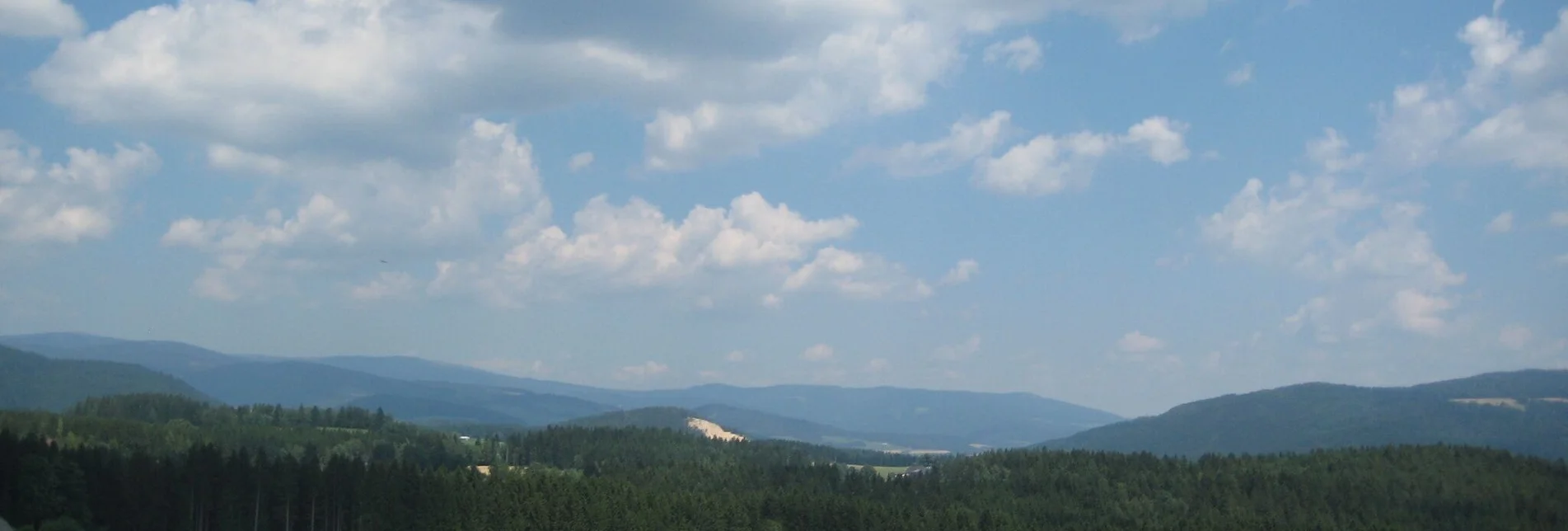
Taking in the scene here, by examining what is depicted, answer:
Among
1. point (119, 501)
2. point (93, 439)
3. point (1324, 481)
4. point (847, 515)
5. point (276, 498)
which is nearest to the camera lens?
point (119, 501)

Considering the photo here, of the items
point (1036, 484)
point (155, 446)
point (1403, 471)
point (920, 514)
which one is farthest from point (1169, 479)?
point (155, 446)

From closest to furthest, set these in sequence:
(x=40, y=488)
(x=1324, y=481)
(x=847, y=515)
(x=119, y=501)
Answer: (x=40, y=488) < (x=119, y=501) < (x=847, y=515) < (x=1324, y=481)

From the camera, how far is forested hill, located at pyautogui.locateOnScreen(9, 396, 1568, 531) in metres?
98.1

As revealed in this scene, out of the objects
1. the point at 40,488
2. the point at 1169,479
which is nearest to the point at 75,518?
the point at 40,488

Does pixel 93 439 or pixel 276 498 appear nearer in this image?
pixel 276 498

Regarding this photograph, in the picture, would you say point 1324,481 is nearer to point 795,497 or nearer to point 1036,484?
point 1036,484

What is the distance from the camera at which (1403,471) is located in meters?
198

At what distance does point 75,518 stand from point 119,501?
18.9 ft

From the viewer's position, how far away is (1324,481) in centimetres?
19038

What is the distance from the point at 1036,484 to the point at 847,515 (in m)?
63.6

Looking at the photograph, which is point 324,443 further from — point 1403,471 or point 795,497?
point 1403,471

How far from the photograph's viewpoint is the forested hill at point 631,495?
3861 inches

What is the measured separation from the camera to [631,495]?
131625 mm

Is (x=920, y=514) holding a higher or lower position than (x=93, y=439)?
lower
